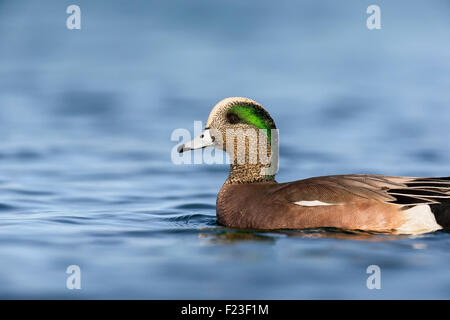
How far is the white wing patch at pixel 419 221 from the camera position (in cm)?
607

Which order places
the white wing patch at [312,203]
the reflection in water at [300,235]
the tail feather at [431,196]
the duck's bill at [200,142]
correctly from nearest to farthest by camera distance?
the reflection in water at [300,235], the tail feather at [431,196], the white wing patch at [312,203], the duck's bill at [200,142]

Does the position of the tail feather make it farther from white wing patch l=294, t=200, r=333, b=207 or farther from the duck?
white wing patch l=294, t=200, r=333, b=207

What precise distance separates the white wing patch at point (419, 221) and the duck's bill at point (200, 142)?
5.94ft

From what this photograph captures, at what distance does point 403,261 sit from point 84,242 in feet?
8.02

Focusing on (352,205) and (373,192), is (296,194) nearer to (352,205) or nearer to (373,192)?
(352,205)

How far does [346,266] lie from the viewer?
17.2 ft

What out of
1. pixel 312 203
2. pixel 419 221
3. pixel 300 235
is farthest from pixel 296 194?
pixel 419 221

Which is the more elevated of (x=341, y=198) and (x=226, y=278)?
(x=341, y=198)

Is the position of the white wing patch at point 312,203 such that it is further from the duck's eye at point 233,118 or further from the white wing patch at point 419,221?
the duck's eye at point 233,118

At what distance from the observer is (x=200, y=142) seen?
269 inches

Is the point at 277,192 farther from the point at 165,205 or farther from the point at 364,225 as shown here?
the point at 165,205

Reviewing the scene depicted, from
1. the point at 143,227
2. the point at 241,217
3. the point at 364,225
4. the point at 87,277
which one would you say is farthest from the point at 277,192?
the point at 87,277

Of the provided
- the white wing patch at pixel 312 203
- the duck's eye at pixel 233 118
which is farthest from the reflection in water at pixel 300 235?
the duck's eye at pixel 233 118

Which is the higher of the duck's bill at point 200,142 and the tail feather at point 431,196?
the duck's bill at point 200,142
